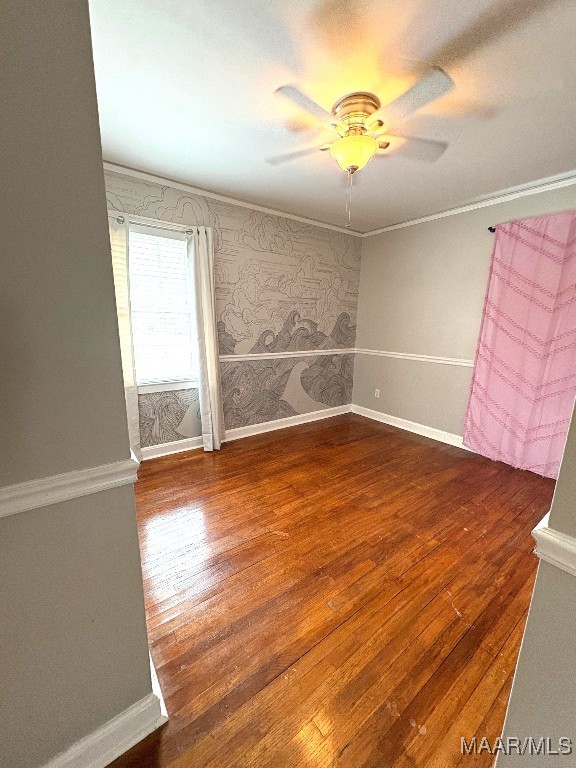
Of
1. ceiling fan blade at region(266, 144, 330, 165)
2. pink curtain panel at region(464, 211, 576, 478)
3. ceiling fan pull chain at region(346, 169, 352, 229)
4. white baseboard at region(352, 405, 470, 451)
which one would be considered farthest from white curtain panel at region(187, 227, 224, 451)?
pink curtain panel at region(464, 211, 576, 478)

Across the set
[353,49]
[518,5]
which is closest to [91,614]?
[353,49]

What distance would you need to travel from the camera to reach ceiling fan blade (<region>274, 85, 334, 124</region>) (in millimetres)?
1349

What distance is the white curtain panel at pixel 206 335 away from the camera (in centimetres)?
279

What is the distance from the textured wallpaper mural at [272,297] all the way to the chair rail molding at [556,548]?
2.89m

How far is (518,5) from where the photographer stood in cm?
110

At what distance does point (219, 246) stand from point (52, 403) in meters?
2.65

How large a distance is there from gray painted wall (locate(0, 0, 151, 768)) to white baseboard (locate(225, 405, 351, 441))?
8.26 ft

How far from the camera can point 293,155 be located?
2.16 metres

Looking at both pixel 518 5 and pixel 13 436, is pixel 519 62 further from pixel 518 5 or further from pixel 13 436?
pixel 13 436

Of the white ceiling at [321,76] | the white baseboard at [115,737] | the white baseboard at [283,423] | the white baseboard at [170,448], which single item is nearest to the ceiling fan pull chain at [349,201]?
the white ceiling at [321,76]

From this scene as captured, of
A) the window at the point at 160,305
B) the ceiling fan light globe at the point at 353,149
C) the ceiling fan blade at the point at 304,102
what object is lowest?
the window at the point at 160,305

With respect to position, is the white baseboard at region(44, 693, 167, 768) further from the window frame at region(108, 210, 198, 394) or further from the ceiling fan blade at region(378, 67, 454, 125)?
the ceiling fan blade at region(378, 67, 454, 125)

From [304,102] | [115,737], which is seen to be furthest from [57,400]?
[304,102]

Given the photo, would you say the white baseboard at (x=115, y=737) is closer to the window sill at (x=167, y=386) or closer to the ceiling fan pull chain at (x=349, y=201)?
the window sill at (x=167, y=386)
